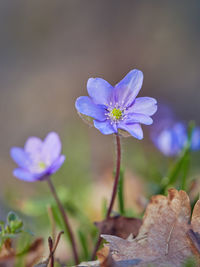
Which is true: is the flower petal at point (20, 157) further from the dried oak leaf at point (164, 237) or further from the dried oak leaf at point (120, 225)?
the dried oak leaf at point (164, 237)

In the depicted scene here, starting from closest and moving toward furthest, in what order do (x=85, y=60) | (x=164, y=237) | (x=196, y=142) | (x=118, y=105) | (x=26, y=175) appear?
(x=164, y=237), (x=118, y=105), (x=26, y=175), (x=196, y=142), (x=85, y=60)

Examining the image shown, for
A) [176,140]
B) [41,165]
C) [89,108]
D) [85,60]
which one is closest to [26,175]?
[41,165]

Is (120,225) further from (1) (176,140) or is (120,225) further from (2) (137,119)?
(1) (176,140)

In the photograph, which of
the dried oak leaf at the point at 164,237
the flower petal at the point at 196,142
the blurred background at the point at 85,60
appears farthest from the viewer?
the blurred background at the point at 85,60

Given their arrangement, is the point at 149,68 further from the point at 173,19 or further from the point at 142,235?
the point at 142,235

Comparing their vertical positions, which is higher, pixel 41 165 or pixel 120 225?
pixel 41 165

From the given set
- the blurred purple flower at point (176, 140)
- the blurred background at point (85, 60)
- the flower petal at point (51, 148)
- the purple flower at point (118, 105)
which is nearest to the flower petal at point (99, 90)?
the purple flower at point (118, 105)
